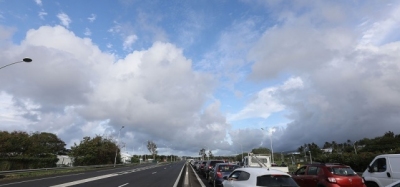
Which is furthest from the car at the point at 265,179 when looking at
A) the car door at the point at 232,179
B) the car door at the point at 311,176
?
the car door at the point at 311,176

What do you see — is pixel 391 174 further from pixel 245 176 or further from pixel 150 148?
pixel 150 148

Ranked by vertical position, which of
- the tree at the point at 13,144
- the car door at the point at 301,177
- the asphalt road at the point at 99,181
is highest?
the tree at the point at 13,144

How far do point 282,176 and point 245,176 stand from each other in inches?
45.7

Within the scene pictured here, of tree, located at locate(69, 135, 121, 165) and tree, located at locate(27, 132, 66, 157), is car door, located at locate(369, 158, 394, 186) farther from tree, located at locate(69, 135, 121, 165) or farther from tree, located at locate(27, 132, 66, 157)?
tree, located at locate(27, 132, 66, 157)

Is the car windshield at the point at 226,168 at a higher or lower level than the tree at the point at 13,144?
lower

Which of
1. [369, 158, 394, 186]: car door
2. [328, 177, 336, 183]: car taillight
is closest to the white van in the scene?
[369, 158, 394, 186]: car door

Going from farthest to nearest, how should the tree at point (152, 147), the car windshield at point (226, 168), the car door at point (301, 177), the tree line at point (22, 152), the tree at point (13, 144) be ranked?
the tree at point (152, 147) < the tree at point (13, 144) < the tree line at point (22, 152) < the car windshield at point (226, 168) < the car door at point (301, 177)

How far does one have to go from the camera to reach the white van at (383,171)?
35.1 feet

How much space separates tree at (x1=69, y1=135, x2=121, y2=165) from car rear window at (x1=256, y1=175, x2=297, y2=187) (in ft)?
197

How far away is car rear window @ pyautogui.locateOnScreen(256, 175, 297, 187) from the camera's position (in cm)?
802

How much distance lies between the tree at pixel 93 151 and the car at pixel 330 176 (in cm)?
5737

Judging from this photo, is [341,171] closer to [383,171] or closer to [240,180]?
[383,171]

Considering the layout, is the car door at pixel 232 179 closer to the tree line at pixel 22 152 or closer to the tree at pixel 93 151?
the tree line at pixel 22 152

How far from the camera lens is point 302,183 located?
13.0 m
